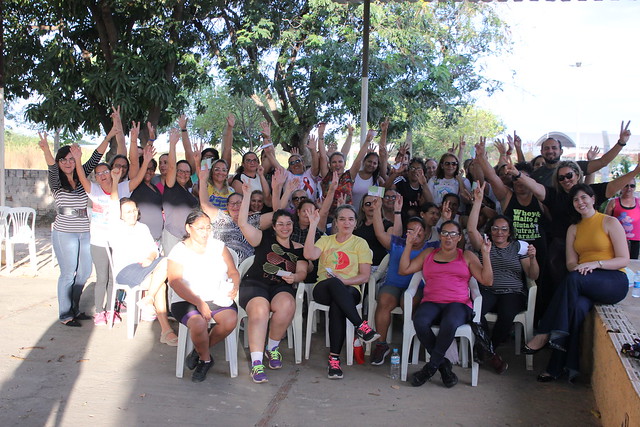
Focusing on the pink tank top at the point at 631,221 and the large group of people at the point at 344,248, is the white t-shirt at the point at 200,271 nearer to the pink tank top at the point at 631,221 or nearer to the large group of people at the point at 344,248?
the large group of people at the point at 344,248

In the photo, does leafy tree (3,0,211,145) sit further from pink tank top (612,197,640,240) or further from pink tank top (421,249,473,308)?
pink tank top (612,197,640,240)

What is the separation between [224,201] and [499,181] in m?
2.52

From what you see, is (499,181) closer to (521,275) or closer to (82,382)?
(521,275)

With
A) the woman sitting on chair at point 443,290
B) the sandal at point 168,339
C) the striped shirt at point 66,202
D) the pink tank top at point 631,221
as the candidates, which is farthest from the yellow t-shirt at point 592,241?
the striped shirt at point 66,202

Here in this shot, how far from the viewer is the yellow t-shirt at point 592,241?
4.25m

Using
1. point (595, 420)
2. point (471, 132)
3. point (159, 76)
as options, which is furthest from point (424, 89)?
point (471, 132)

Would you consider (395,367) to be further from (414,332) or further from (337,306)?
(337,306)

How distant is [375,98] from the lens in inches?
428

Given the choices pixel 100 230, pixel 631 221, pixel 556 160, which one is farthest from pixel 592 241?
pixel 100 230

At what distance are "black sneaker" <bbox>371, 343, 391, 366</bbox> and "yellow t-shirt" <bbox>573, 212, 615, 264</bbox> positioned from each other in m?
1.60

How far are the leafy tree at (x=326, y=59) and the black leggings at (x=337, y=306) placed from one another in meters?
6.59

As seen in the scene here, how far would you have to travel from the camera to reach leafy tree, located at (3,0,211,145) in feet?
31.5

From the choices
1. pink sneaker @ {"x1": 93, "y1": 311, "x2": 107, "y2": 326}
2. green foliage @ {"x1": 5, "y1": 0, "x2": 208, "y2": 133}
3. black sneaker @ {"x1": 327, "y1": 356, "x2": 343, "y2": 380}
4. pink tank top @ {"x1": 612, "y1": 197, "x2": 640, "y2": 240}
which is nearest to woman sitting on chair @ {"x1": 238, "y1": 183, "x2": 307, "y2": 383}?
black sneaker @ {"x1": 327, "y1": 356, "x2": 343, "y2": 380}

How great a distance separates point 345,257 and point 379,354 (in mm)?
794
